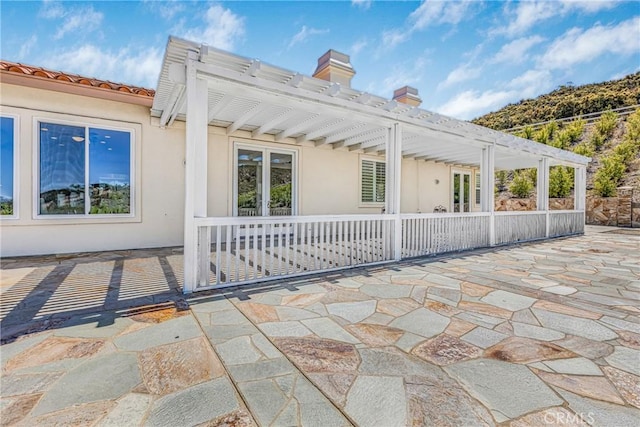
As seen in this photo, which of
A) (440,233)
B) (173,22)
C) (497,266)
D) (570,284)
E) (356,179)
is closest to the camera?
(570,284)

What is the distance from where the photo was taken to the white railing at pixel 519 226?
765 cm

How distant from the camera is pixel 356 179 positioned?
9.31 metres

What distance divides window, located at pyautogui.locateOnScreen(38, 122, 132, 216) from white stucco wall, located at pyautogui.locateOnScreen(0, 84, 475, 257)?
149 millimetres

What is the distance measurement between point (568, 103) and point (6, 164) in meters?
34.6

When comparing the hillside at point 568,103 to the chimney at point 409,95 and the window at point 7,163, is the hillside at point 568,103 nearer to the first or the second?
the chimney at point 409,95

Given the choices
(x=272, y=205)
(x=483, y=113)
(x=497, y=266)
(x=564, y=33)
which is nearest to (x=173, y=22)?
(x=272, y=205)

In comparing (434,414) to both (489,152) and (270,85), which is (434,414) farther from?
(489,152)

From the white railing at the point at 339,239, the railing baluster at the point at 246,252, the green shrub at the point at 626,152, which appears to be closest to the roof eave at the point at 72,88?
the white railing at the point at 339,239

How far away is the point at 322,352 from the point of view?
2.22 m

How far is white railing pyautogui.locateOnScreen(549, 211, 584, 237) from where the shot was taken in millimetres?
9309

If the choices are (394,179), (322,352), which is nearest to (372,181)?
(394,179)

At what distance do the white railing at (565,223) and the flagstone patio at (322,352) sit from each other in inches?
244

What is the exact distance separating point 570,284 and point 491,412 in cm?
351

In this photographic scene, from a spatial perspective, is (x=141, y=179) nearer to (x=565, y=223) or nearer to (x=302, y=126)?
(x=302, y=126)
